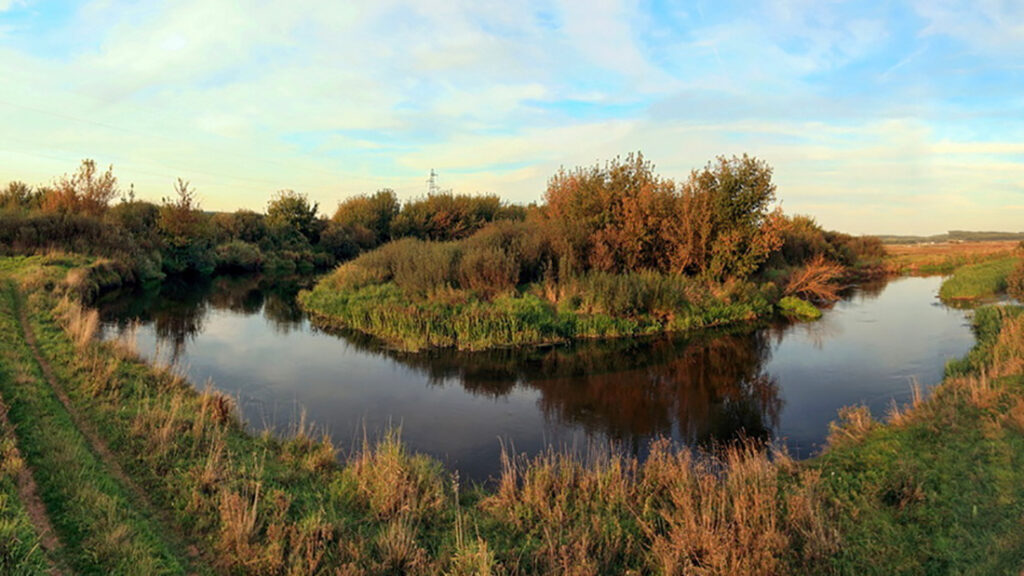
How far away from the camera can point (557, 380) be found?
1223 centimetres

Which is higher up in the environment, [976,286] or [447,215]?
[447,215]

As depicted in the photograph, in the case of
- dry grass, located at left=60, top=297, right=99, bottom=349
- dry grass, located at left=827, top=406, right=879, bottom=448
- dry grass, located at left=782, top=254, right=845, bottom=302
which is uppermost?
dry grass, located at left=782, top=254, right=845, bottom=302

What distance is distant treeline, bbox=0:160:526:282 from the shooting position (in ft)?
87.1

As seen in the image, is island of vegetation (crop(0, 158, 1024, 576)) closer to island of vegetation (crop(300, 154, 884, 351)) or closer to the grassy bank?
the grassy bank

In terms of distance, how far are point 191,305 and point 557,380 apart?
17279mm

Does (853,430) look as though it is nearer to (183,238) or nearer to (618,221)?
(618,221)

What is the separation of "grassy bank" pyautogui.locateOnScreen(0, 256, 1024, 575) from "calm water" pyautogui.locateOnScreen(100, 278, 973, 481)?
126 centimetres

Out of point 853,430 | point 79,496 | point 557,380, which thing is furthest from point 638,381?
point 79,496

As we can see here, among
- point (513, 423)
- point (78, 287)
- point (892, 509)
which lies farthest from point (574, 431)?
point (78, 287)

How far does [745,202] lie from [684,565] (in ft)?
62.7

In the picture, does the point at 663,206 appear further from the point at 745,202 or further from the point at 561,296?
the point at 561,296

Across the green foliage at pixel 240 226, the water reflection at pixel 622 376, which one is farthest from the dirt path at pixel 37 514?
the green foliage at pixel 240 226

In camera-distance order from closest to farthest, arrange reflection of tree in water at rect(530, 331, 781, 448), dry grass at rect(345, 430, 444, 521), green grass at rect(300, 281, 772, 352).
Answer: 1. dry grass at rect(345, 430, 444, 521)
2. reflection of tree in water at rect(530, 331, 781, 448)
3. green grass at rect(300, 281, 772, 352)

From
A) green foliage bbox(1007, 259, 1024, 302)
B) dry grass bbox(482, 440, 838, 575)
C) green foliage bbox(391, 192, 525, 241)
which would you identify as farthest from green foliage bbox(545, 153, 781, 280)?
green foliage bbox(391, 192, 525, 241)
